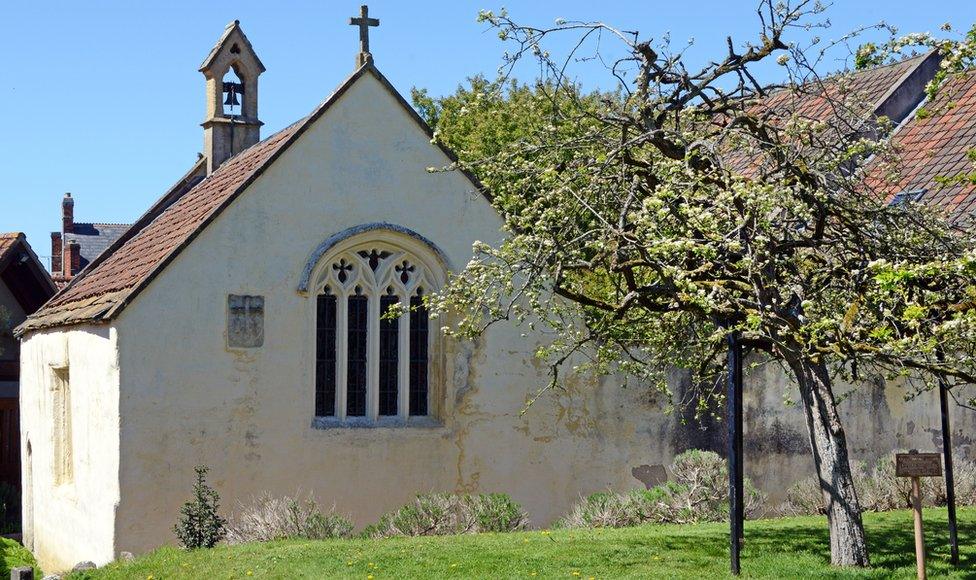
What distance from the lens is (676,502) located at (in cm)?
1603

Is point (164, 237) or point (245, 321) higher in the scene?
point (164, 237)

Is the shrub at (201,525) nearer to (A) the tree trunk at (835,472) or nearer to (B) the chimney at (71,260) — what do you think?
(A) the tree trunk at (835,472)

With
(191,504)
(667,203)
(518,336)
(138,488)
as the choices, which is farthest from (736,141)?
(138,488)

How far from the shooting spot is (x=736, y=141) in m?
11.5

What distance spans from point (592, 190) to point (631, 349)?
20.5 feet

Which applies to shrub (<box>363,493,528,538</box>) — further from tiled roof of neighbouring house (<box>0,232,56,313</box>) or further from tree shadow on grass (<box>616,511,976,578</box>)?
tiled roof of neighbouring house (<box>0,232,56,313</box>)

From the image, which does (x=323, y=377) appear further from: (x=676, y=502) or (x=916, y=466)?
(x=916, y=466)

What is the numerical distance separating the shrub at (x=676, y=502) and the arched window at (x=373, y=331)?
2.69m

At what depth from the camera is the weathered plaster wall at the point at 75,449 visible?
50.3ft

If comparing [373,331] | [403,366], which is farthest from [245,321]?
[403,366]

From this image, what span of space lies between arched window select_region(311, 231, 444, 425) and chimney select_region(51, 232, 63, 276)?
120ft

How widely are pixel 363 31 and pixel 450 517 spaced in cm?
685

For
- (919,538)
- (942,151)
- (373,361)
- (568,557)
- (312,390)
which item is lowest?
(568,557)

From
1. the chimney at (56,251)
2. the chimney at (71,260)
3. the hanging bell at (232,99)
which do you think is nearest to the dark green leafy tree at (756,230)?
the hanging bell at (232,99)
